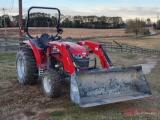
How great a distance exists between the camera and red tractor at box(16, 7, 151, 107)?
5.88 m

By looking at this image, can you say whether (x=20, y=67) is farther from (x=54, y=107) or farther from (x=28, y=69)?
(x=54, y=107)

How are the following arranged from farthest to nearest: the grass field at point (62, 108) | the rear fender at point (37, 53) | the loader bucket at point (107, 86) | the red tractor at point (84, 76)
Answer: the rear fender at point (37, 53)
the red tractor at point (84, 76)
the loader bucket at point (107, 86)
the grass field at point (62, 108)

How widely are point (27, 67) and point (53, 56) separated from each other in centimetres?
94

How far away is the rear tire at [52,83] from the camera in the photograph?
20.5ft

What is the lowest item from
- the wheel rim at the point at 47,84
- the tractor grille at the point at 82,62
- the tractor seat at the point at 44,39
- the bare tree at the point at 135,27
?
the wheel rim at the point at 47,84

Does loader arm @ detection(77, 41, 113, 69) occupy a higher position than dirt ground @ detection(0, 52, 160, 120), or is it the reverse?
loader arm @ detection(77, 41, 113, 69)

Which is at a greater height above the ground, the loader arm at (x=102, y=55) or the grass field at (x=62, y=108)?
the loader arm at (x=102, y=55)

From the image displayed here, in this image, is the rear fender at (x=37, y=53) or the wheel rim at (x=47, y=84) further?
the rear fender at (x=37, y=53)

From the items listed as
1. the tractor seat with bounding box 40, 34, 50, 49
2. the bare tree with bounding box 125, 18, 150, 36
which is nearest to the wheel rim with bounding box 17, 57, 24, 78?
the tractor seat with bounding box 40, 34, 50, 49

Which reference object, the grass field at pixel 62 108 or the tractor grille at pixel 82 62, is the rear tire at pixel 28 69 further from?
the tractor grille at pixel 82 62

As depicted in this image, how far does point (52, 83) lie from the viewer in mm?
6250

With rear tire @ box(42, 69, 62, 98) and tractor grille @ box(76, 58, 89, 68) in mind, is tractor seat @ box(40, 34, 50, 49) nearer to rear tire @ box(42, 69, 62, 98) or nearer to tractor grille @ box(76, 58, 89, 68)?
rear tire @ box(42, 69, 62, 98)

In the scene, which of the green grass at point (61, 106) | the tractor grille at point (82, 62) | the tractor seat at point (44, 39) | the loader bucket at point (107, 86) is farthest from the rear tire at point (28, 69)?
the loader bucket at point (107, 86)

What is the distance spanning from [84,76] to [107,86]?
0.60 m
